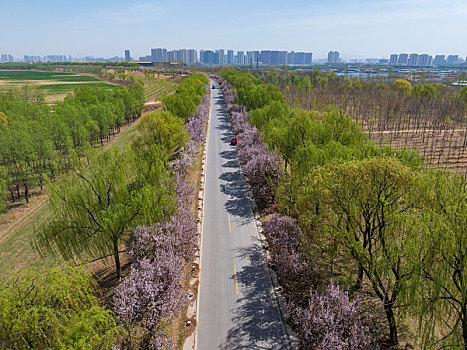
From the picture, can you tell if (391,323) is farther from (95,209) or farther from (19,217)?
(19,217)

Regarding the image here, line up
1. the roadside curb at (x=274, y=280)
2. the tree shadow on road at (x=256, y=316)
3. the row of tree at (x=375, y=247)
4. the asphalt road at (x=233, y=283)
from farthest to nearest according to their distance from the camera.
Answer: the asphalt road at (x=233, y=283) → the roadside curb at (x=274, y=280) → the tree shadow on road at (x=256, y=316) → the row of tree at (x=375, y=247)

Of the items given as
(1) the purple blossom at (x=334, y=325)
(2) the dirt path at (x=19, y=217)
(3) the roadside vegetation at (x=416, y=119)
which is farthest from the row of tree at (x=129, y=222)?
(3) the roadside vegetation at (x=416, y=119)

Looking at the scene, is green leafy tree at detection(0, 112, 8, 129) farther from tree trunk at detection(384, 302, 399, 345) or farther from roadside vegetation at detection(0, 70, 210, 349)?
tree trunk at detection(384, 302, 399, 345)

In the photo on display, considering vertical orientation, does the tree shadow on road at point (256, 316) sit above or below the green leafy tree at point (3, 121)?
below

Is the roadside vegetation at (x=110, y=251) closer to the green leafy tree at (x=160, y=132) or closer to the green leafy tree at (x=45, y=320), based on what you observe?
the green leafy tree at (x=45, y=320)

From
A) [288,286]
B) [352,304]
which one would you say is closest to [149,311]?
[288,286]

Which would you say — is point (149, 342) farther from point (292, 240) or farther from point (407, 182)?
point (407, 182)

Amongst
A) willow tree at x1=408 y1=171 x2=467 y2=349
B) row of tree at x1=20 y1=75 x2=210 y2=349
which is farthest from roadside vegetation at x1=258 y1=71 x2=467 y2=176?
row of tree at x1=20 y1=75 x2=210 y2=349
